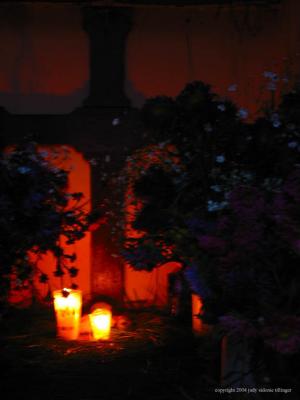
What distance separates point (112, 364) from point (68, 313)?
0.68 m

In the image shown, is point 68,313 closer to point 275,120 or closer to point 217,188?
point 217,188

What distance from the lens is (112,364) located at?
169 inches

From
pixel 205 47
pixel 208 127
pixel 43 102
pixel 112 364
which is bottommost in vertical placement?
pixel 112 364

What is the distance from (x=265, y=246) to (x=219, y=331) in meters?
0.47

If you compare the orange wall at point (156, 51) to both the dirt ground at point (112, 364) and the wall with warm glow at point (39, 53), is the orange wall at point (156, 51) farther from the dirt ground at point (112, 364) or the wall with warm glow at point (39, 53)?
the dirt ground at point (112, 364)

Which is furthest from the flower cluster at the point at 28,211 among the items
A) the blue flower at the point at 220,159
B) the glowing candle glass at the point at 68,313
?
the blue flower at the point at 220,159

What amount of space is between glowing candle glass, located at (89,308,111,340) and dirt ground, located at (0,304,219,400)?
0.07m

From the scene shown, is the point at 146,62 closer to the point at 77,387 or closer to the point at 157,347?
the point at 157,347

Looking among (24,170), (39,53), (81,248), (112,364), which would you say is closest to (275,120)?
(24,170)

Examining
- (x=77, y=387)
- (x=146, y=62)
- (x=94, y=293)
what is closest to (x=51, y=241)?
(x=77, y=387)

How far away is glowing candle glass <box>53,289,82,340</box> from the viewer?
4.78 meters

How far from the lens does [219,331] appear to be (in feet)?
9.78

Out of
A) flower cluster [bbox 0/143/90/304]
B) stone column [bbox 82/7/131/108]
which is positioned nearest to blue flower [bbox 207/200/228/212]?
flower cluster [bbox 0/143/90/304]

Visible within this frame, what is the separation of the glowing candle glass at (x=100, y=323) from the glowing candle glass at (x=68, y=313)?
137mm
